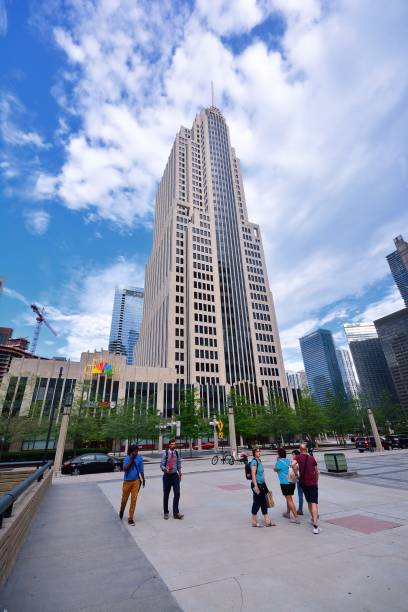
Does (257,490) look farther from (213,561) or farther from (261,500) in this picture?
(213,561)

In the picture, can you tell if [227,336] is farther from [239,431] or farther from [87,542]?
[87,542]

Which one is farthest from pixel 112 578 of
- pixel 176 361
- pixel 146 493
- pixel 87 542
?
pixel 176 361

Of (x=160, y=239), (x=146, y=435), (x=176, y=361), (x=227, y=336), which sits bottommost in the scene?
(x=146, y=435)

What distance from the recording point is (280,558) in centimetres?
534

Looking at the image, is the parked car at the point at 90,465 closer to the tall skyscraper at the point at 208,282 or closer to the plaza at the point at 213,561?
the plaza at the point at 213,561

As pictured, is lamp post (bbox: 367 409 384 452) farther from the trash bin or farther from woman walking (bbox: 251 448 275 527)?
woman walking (bbox: 251 448 275 527)

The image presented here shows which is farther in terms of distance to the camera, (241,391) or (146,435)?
(241,391)

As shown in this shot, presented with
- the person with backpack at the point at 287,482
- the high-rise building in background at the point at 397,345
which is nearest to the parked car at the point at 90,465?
the person with backpack at the point at 287,482

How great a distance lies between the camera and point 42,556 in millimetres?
5863

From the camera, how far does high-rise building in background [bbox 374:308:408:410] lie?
518 ft

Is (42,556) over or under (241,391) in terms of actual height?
under

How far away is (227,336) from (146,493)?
7925cm

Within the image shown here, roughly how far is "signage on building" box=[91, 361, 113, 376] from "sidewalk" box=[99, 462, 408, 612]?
59444mm

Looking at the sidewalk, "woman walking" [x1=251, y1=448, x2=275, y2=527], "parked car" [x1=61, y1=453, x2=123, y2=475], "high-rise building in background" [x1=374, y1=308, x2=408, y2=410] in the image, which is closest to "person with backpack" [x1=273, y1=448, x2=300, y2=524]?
the sidewalk
